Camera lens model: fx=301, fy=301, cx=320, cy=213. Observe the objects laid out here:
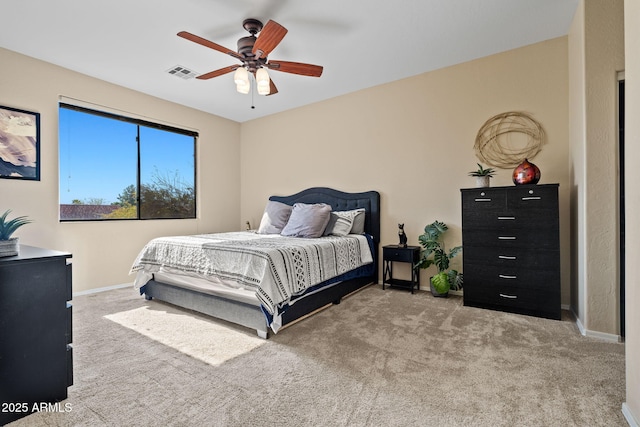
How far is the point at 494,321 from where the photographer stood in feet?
8.74

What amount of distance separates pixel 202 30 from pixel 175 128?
86.4 inches

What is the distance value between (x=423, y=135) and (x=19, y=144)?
4553mm

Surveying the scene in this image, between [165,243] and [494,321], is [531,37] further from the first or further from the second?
[165,243]

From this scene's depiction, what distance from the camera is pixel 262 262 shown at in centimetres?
238

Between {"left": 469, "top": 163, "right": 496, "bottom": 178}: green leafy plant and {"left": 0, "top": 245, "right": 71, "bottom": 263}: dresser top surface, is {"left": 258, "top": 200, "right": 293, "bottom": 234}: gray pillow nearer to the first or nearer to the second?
{"left": 469, "top": 163, "right": 496, "bottom": 178}: green leafy plant

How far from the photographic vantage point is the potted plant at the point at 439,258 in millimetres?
3391

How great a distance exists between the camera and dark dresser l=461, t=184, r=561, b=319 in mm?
2682

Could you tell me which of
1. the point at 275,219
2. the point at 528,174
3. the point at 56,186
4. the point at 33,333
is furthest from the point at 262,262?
the point at 56,186

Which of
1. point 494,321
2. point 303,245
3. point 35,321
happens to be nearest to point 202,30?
point 303,245

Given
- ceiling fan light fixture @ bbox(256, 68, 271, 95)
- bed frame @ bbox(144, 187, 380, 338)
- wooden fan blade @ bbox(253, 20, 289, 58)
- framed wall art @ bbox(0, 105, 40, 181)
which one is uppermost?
wooden fan blade @ bbox(253, 20, 289, 58)
